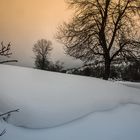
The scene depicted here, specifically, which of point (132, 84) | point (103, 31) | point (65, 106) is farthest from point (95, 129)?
point (103, 31)

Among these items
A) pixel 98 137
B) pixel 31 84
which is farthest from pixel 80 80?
pixel 98 137

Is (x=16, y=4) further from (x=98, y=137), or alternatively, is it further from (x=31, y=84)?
(x=98, y=137)

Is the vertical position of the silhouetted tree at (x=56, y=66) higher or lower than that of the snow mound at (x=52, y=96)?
higher

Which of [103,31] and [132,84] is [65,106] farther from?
[103,31]

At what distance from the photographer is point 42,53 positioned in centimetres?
231

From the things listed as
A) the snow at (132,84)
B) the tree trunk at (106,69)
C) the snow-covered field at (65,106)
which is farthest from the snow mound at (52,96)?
the tree trunk at (106,69)

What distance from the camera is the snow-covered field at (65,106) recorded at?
1.51 meters

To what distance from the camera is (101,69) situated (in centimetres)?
239

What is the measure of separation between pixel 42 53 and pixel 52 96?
60 centimetres

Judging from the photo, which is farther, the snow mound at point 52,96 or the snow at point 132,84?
the snow at point 132,84

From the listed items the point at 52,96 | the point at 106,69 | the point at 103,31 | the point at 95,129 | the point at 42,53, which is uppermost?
the point at 103,31

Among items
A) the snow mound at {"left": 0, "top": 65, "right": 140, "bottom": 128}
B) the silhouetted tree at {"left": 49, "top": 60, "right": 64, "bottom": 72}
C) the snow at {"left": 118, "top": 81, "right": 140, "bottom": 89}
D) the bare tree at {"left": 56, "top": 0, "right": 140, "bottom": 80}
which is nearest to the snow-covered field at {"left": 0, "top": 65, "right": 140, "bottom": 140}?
the snow mound at {"left": 0, "top": 65, "right": 140, "bottom": 128}

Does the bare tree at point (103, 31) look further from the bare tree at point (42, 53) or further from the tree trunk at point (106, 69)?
the bare tree at point (42, 53)

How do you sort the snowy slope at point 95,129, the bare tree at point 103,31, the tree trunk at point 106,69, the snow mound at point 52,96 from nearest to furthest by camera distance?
the snowy slope at point 95,129, the snow mound at point 52,96, the tree trunk at point 106,69, the bare tree at point 103,31
